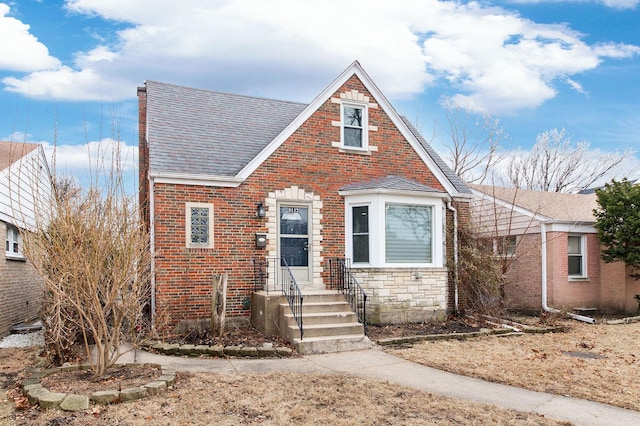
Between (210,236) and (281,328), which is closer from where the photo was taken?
(281,328)

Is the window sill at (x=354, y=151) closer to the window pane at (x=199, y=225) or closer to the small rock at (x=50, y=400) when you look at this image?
the window pane at (x=199, y=225)

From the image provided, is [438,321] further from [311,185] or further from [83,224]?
[83,224]

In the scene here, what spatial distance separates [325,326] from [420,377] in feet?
9.53

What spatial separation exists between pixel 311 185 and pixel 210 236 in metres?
2.78

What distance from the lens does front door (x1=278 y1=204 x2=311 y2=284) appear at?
12.7m

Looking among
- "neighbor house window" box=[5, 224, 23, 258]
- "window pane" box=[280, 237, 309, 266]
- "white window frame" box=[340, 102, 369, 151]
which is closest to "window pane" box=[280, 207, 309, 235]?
"window pane" box=[280, 237, 309, 266]

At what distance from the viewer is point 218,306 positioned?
1066 centimetres

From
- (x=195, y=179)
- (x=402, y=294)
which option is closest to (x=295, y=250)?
(x=402, y=294)

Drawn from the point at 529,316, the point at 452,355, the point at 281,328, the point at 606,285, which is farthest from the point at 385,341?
the point at 606,285

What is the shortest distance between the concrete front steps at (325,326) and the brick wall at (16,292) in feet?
20.0

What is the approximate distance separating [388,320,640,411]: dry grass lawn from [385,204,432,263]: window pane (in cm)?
263

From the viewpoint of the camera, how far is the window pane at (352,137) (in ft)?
44.8

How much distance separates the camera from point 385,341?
10.5 metres

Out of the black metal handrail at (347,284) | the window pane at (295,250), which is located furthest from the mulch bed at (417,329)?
the window pane at (295,250)
